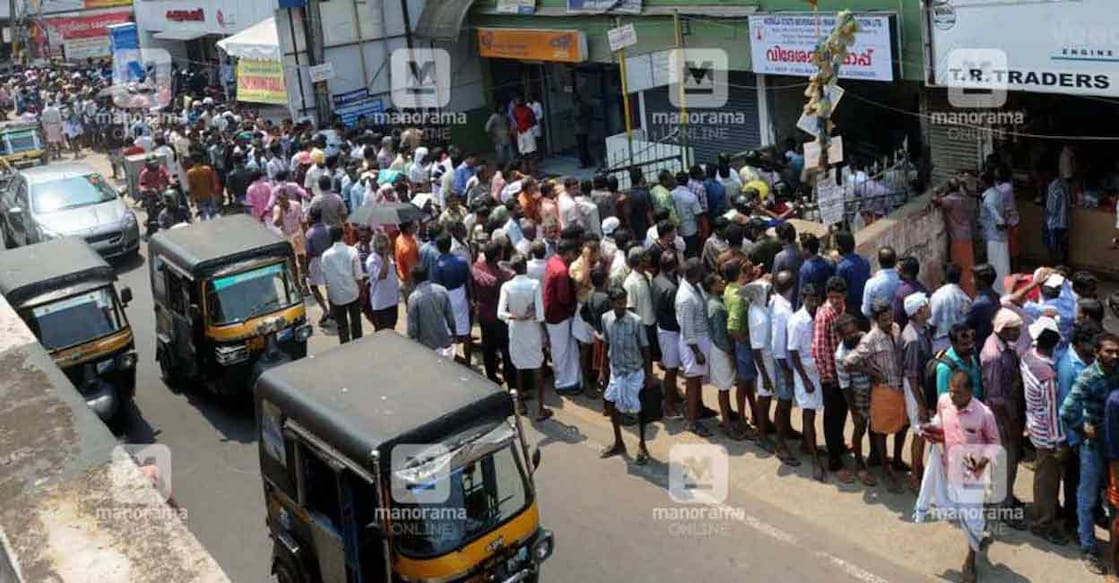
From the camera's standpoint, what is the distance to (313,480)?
7.08 metres

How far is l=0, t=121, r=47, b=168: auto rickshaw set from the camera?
84.5 feet

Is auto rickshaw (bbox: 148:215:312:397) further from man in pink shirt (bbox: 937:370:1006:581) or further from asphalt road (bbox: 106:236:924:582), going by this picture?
man in pink shirt (bbox: 937:370:1006:581)

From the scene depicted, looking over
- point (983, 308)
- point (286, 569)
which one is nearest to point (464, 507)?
point (286, 569)

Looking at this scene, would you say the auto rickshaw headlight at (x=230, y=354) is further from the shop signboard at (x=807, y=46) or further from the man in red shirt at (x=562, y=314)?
the shop signboard at (x=807, y=46)

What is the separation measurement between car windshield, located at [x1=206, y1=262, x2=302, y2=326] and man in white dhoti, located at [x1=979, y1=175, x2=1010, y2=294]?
7.42 meters

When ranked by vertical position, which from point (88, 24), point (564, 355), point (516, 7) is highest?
point (88, 24)

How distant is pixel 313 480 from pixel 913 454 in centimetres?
444

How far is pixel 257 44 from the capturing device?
22.9 meters

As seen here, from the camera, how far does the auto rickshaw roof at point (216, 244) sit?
10828 mm

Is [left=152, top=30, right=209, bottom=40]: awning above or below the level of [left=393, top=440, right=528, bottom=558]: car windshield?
above

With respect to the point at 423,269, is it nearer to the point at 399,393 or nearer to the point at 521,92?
the point at 399,393

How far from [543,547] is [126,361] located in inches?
223

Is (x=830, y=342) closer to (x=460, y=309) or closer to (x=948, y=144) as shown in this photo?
(x=460, y=309)

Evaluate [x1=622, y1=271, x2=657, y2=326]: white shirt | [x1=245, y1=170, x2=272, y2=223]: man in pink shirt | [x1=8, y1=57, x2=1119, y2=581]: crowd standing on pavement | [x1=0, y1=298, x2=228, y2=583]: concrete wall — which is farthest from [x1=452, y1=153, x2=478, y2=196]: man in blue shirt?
[x1=0, y1=298, x2=228, y2=583]: concrete wall
